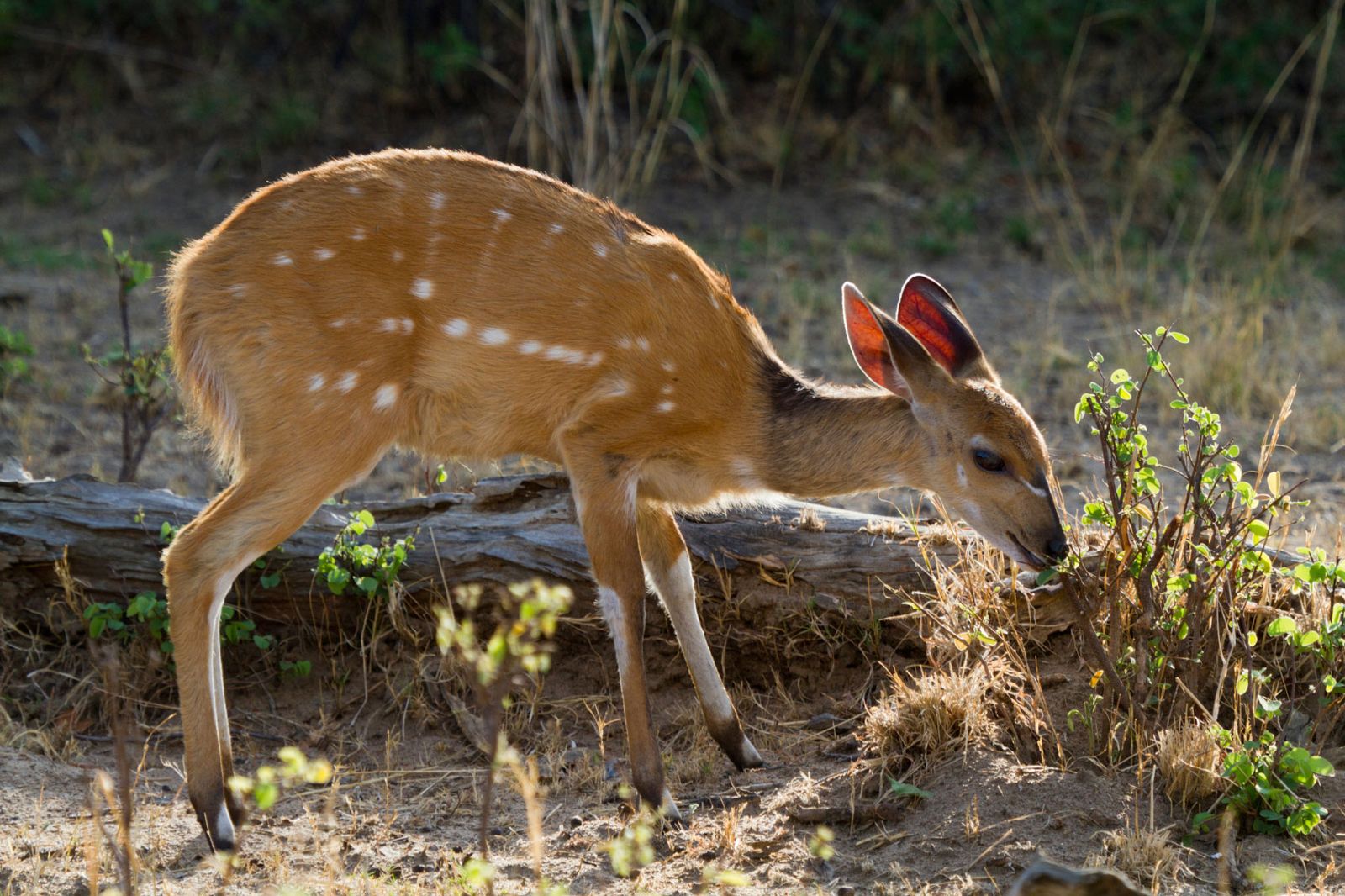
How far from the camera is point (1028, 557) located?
4.50 meters

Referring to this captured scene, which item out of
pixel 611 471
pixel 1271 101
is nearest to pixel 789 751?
pixel 611 471

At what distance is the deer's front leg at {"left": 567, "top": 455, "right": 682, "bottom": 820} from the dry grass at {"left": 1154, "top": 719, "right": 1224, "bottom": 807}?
1.44 metres

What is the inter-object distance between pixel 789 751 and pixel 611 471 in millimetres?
1163

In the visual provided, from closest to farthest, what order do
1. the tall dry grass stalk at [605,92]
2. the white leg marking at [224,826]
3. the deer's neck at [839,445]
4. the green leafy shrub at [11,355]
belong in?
the white leg marking at [224,826] → the deer's neck at [839,445] → the green leafy shrub at [11,355] → the tall dry grass stalk at [605,92]

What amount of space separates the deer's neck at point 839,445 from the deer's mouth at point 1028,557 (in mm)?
388

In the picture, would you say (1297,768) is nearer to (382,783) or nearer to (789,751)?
(789,751)

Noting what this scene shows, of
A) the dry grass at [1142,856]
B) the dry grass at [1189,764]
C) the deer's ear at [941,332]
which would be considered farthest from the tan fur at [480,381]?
the dry grass at [1142,856]

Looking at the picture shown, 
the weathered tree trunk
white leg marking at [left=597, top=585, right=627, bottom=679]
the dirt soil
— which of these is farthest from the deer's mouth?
white leg marking at [left=597, top=585, right=627, bottom=679]

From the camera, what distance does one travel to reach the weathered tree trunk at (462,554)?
524cm

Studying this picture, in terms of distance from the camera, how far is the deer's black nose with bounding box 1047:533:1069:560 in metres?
4.44

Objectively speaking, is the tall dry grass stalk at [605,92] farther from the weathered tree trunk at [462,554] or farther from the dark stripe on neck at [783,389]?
the dark stripe on neck at [783,389]

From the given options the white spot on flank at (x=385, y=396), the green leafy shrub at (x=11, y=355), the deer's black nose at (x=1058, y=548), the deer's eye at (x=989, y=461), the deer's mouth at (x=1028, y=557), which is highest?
the deer's eye at (x=989, y=461)

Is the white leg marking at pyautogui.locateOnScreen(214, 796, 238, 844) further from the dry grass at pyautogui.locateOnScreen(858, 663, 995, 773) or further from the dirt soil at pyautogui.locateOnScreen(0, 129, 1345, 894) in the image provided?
the dry grass at pyautogui.locateOnScreen(858, 663, 995, 773)

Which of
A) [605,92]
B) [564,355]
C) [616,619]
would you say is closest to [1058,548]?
[616,619]
